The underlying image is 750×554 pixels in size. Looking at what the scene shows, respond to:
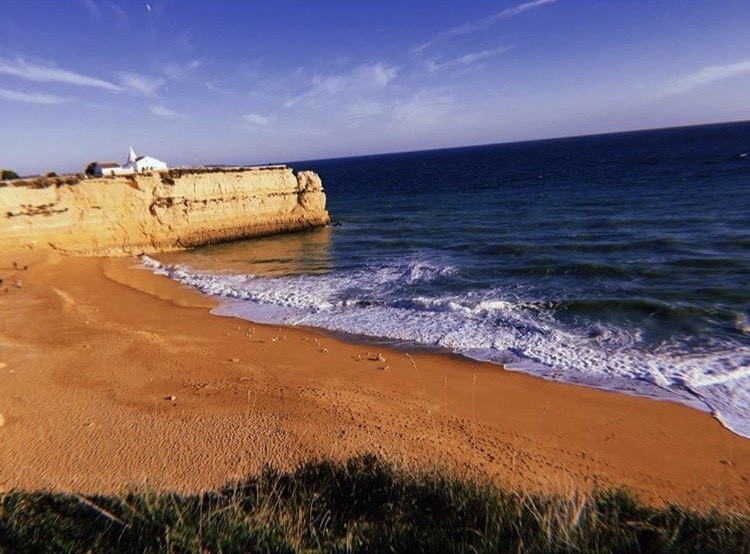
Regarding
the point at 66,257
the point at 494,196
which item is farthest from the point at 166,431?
the point at 494,196

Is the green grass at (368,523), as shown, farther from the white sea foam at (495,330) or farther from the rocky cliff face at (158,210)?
the rocky cliff face at (158,210)

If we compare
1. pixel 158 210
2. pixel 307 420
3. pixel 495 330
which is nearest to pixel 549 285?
pixel 495 330

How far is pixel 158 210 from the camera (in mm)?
26922

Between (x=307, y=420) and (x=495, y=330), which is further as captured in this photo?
(x=495, y=330)

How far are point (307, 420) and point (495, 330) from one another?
6138 mm

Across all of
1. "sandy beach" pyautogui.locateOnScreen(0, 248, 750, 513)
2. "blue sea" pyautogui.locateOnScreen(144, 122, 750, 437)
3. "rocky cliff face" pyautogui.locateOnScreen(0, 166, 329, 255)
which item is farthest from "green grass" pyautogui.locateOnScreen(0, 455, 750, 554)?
"rocky cliff face" pyautogui.locateOnScreen(0, 166, 329, 255)

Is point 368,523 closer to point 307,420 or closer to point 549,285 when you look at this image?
Result: point 307,420

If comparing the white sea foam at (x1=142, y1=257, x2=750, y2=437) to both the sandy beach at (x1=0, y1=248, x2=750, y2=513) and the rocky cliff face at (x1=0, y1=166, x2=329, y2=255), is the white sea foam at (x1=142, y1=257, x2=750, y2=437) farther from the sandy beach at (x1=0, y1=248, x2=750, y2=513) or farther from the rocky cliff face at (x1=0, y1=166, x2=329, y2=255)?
the rocky cliff face at (x1=0, y1=166, x2=329, y2=255)

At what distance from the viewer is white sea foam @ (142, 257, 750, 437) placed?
9.20m

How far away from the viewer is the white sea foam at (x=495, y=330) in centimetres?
920

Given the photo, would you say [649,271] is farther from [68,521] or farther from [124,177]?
[124,177]

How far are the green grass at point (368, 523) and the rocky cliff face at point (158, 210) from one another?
79.5ft

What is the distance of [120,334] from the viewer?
12.9 metres

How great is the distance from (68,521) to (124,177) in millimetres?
26873
